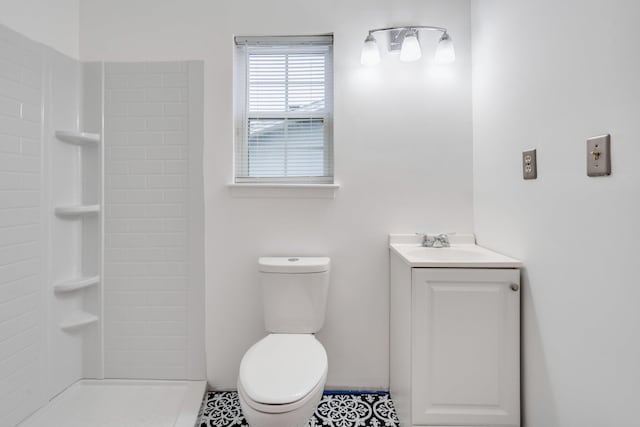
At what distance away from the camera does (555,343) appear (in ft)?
3.55

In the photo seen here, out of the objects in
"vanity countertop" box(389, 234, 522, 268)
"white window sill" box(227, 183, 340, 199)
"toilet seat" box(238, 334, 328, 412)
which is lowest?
"toilet seat" box(238, 334, 328, 412)

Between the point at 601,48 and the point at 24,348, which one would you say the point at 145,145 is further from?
the point at 601,48

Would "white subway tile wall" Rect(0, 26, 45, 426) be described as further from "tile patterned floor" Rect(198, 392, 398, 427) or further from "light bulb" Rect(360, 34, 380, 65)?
"light bulb" Rect(360, 34, 380, 65)

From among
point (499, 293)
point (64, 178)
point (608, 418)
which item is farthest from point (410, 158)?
point (64, 178)

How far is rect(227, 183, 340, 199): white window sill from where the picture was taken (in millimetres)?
1775

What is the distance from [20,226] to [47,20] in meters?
1.02

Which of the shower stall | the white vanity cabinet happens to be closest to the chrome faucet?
the white vanity cabinet

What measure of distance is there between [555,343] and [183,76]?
2.05 metres

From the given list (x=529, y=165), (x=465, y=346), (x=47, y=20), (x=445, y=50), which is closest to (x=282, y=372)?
(x=465, y=346)

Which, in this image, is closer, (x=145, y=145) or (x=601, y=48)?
(x=601, y=48)

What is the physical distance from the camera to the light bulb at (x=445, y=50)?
1.66m

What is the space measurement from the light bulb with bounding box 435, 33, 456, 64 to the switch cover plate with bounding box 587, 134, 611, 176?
0.95 metres

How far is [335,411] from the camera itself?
1637 millimetres

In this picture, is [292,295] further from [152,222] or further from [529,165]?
[529,165]
